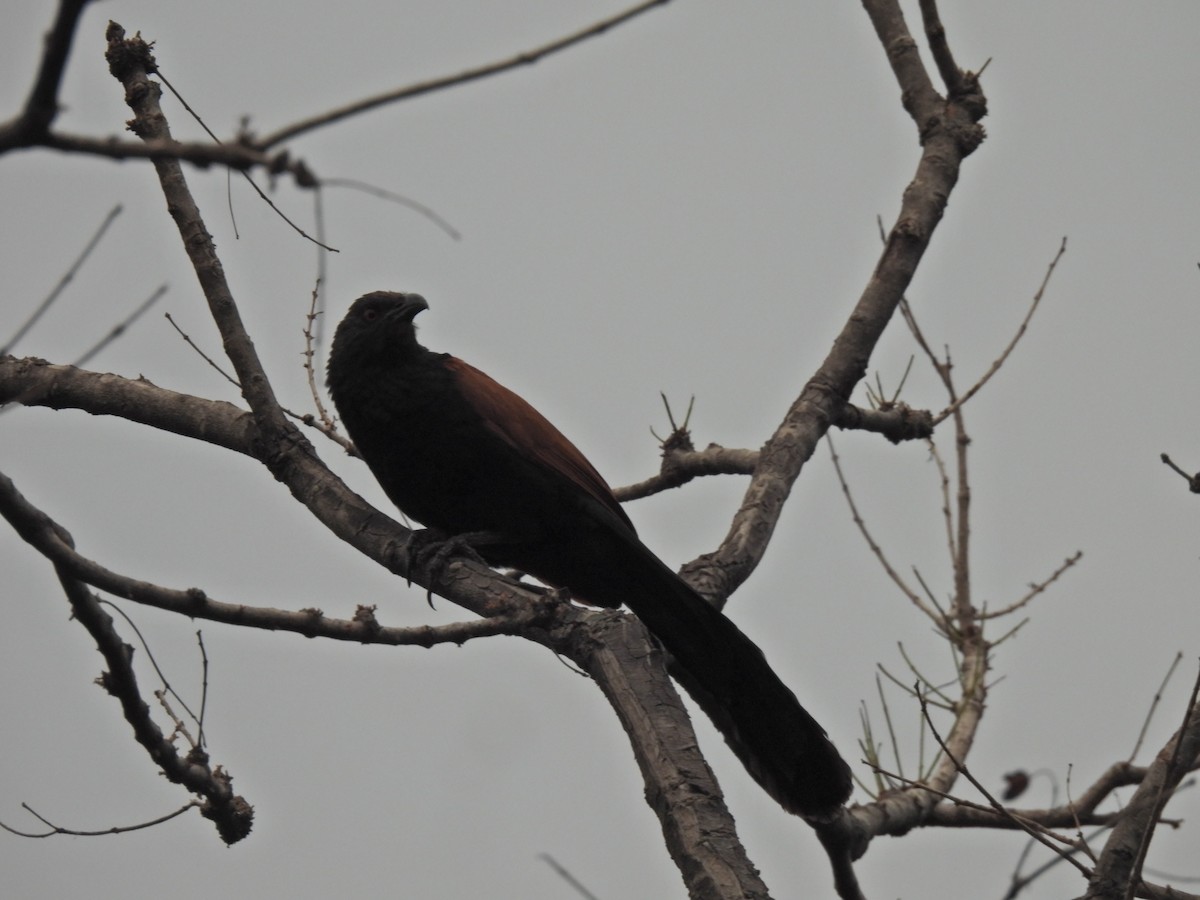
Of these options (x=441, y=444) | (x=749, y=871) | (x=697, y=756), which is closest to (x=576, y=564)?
(x=441, y=444)

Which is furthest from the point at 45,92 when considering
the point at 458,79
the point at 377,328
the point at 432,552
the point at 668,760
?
the point at 377,328

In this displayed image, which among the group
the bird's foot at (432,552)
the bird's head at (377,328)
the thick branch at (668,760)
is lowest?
the thick branch at (668,760)

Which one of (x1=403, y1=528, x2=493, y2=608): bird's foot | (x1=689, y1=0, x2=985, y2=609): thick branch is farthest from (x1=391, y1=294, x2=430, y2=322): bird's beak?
(x1=689, y1=0, x2=985, y2=609): thick branch

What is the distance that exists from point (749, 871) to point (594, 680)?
0.62m

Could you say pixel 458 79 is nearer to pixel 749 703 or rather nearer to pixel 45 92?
pixel 45 92

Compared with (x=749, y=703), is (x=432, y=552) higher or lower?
higher

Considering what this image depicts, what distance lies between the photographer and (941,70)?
4.13m

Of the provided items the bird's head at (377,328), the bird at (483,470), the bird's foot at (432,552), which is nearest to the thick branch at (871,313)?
the bird at (483,470)

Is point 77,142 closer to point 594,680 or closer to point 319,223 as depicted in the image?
point 319,223

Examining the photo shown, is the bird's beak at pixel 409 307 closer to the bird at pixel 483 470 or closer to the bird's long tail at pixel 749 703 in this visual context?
the bird at pixel 483 470

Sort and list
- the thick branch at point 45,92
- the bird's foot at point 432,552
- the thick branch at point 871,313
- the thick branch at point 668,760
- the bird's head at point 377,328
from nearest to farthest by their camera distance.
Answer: the thick branch at point 45,92
the thick branch at point 668,760
the bird's foot at point 432,552
the thick branch at point 871,313
the bird's head at point 377,328

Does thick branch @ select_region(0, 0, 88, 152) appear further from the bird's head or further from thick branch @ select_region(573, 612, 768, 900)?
the bird's head

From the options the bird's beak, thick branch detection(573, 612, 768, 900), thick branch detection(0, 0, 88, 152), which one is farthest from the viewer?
the bird's beak

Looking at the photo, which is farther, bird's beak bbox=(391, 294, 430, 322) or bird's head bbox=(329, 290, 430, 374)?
bird's beak bbox=(391, 294, 430, 322)
